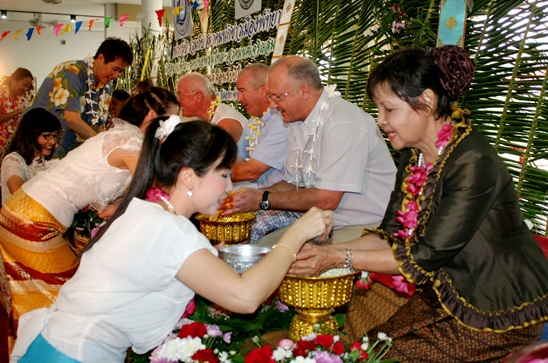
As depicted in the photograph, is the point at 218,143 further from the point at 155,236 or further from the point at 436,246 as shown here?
the point at 436,246

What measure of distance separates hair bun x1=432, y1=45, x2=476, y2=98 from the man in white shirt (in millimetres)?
1810

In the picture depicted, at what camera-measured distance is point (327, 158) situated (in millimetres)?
2727

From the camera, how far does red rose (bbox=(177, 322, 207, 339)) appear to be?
6.13 feet

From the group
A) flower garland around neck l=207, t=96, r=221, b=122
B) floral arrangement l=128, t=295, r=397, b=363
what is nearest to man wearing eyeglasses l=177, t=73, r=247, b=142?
flower garland around neck l=207, t=96, r=221, b=122

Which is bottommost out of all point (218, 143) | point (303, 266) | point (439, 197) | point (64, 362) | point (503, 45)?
point (64, 362)

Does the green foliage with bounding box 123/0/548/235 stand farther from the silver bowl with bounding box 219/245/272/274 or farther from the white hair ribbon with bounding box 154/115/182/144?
the white hair ribbon with bounding box 154/115/182/144

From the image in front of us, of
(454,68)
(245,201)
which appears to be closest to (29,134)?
(245,201)

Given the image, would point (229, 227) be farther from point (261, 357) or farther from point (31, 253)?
point (261, 357)

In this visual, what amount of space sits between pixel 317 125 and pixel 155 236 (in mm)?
1538

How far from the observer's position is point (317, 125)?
2920 mm

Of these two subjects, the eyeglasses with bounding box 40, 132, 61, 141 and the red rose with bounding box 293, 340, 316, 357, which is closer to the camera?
the red rose with bounding box 293, 340, 316, 357

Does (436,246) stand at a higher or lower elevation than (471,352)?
higher

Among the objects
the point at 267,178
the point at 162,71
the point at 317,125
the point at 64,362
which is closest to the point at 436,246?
the point at 64,362

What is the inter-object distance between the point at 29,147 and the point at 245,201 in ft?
6.42
